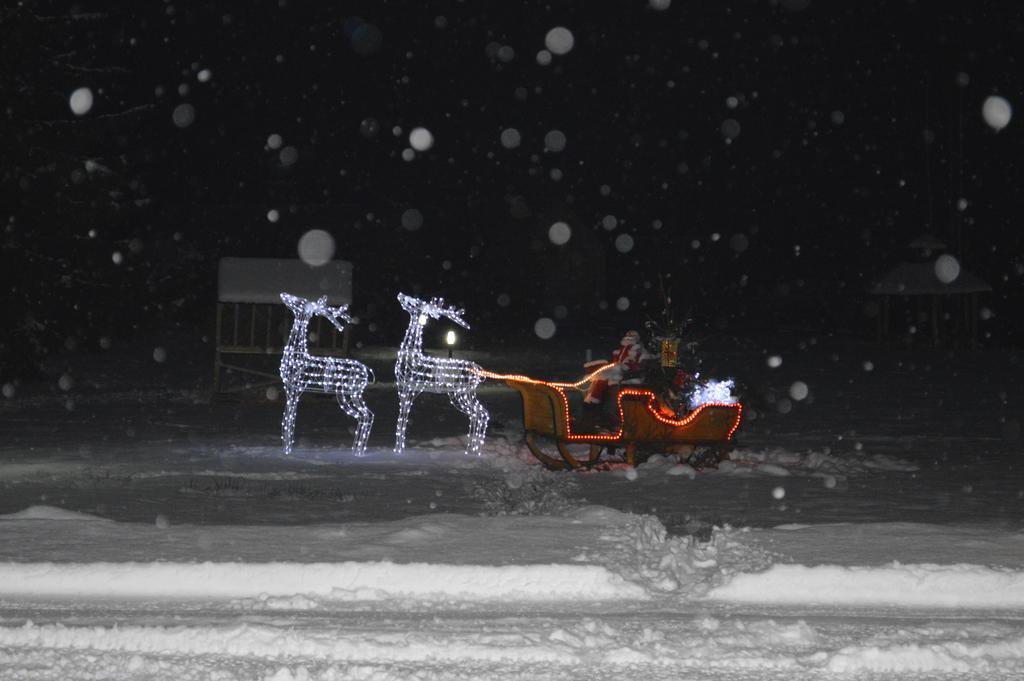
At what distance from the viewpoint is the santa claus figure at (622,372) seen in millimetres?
14828

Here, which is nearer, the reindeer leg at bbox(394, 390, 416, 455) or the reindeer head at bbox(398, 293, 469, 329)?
the reindeer head at bbox(398, 293, 469, 329)

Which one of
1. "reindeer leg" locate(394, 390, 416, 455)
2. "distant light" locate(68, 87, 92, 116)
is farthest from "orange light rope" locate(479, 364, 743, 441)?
"distant light" locate(68, 87, 92, 116)

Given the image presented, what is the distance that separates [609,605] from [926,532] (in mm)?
3164

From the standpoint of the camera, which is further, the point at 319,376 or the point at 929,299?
the point at 929,299

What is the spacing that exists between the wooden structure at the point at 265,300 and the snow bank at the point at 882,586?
51.0 feet

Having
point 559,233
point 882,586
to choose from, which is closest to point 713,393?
point 882,586

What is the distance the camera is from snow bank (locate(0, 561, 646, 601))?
25.1 ft

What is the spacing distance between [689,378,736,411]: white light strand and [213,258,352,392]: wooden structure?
9355 millimetres

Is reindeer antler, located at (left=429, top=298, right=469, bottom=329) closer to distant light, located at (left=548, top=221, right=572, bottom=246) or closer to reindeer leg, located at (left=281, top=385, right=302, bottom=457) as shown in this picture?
reindeer leg, located at (left=281, top=385, right=302, bottom=457)

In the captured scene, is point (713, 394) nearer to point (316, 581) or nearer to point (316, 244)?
point (316, 581)

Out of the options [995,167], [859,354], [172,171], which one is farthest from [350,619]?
[172,171]

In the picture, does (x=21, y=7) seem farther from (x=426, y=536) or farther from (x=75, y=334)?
(x=426, y=536)

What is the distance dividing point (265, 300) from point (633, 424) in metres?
10.8

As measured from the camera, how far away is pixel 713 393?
14.7 meters
